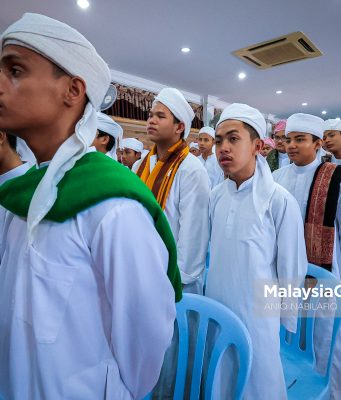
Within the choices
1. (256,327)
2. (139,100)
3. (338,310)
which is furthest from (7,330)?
(139,100)

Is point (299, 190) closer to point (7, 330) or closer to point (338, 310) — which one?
point (338, 310)

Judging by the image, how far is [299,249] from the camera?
1.56m

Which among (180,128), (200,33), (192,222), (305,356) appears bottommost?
(305,356)

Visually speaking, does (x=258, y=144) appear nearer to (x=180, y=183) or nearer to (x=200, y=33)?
(x=180, y=183)

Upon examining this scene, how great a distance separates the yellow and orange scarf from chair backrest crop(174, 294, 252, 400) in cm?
96

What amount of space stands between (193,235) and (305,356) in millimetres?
898

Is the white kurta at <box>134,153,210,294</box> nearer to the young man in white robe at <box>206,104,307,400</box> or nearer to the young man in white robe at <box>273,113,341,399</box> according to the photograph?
the young man in white robe at <box>206,104,307,400</box>

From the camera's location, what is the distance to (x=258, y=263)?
1545mm

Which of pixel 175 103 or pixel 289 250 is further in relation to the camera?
pixel 175 103

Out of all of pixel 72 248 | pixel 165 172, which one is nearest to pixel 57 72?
pixel 72 248

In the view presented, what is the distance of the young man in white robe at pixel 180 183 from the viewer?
1.95m

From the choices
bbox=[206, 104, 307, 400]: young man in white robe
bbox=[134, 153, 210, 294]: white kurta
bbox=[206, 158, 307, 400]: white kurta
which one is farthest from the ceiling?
bbox=[206, 158, 307, 400]: white kurta

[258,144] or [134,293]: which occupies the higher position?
[258,144]

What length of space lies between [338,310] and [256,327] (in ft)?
1.26
